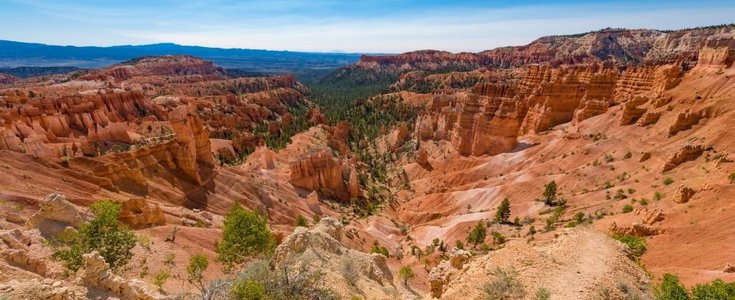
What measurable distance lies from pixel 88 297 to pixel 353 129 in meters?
85.3

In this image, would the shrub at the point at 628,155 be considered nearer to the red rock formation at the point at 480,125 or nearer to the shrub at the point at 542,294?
the red rock formation at the point at 480,125

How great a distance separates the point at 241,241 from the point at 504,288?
44.9ft

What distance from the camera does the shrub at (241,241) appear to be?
73.8 ft

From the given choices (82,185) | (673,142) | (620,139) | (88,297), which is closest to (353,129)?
(620,139)

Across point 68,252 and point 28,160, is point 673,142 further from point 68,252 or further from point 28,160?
point 28,160

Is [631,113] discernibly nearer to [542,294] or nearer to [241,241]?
[542,294]

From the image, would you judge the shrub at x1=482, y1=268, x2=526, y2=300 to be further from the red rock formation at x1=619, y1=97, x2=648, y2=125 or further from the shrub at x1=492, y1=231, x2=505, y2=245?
the red rock formation at x1=619, y1=97, x2=648, y2=125

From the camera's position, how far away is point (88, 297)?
1316 cm

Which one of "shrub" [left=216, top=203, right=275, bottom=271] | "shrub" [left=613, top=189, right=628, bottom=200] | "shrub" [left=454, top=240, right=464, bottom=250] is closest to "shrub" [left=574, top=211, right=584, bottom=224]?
"shrub" [left=613, top=189, right=628, bottom=200]

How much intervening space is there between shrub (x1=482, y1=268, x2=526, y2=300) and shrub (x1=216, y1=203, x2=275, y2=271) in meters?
12.4

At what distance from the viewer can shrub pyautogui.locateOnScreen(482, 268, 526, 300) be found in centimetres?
1463

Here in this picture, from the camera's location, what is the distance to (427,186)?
61750 mm

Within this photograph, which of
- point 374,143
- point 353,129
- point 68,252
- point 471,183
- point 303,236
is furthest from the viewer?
point 353,129

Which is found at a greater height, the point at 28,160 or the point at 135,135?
the point at 28,160
